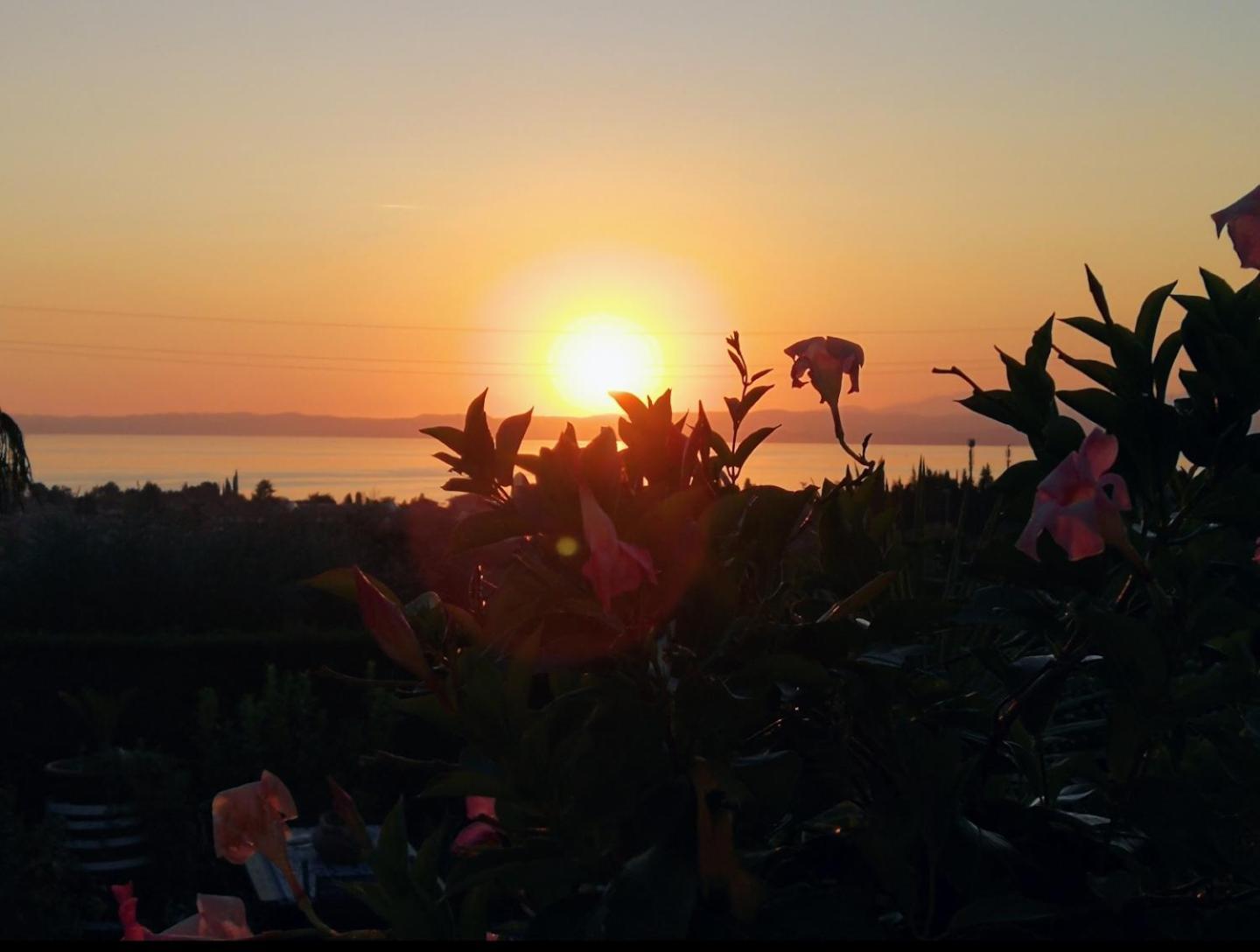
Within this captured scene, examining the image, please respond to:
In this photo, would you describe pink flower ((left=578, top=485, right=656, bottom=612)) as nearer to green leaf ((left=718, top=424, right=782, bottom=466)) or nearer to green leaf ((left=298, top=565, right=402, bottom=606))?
green leaf ((left=298, top=565, right=402, bottom=606))

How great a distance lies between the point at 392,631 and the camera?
1.03m

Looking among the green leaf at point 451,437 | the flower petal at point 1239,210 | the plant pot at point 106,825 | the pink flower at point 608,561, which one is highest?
the flower petal at point 1239,210

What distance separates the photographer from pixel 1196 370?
4.17 feet

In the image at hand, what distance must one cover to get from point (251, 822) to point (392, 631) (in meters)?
0.38

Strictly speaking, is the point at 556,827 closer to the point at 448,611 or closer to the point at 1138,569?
the point at 448,611

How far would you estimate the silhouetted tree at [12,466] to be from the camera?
54.9 ft

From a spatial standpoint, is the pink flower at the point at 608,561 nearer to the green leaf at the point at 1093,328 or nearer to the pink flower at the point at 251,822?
the pink flower at the point at 251,822

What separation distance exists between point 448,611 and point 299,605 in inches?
529

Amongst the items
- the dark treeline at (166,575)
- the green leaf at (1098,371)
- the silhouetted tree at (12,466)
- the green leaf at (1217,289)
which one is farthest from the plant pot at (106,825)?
the green leaf at (1217,289)

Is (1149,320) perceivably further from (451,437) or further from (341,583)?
(341,583)

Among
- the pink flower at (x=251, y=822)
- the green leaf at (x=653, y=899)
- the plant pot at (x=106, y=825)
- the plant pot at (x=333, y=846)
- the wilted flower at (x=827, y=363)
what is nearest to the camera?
the green leaf at (x=653, y=899)

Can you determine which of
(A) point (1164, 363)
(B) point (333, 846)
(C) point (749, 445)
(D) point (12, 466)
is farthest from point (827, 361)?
(D) point (12, 466)

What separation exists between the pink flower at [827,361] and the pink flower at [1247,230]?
460 mm

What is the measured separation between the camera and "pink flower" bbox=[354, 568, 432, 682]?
3.35ft
